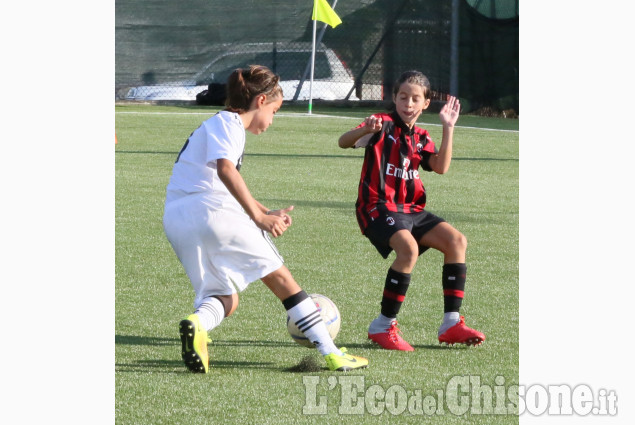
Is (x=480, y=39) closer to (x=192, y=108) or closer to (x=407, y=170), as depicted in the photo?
(x=192, y=108)

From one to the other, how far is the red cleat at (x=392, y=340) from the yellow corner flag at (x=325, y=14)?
15675 mm

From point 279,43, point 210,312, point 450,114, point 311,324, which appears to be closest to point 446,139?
point 450,114

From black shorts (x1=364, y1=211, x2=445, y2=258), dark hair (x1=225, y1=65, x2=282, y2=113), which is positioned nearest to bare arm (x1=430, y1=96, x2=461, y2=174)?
black shorts (x1=364, y1=211, x2=445, y2=258)

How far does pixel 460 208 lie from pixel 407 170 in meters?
4.45

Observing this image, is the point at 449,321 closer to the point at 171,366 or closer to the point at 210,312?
the point at 210,312

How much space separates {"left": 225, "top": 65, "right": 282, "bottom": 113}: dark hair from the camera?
4309mm

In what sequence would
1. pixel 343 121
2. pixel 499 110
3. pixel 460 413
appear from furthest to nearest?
pixel 499 110
pixel 343 121
pixel 460 413

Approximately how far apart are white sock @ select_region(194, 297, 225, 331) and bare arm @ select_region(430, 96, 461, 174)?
1312 mm

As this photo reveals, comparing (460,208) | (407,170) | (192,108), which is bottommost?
(192,108)

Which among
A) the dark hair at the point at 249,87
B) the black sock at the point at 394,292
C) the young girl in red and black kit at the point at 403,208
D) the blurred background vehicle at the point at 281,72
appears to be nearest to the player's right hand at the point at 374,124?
the young girl in red and black kit at the point at 403,208

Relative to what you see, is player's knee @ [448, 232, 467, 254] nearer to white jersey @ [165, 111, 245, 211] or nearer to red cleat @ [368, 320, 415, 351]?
red cleat @ [368, 320, 415, 351]

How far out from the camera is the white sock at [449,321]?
4.73m

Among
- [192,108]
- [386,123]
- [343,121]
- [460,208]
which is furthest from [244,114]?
[192,108]

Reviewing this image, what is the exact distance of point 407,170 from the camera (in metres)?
4.95
